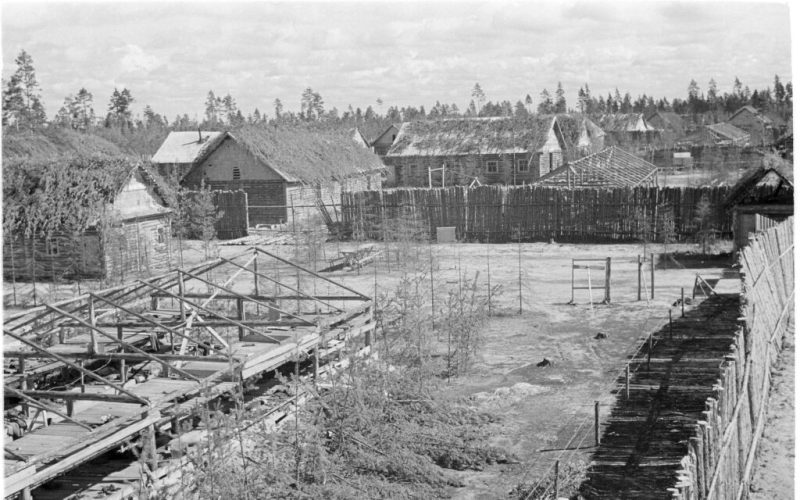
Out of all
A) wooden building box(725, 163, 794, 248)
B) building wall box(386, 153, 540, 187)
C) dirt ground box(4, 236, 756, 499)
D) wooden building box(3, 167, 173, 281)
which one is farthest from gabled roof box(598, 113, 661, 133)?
wooden building box(3, 167, 173, 281)

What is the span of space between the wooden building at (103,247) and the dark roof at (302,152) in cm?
1320

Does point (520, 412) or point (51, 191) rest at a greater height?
point (51, 191)

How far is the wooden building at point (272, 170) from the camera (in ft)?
141

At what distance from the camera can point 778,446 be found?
41.2 ft

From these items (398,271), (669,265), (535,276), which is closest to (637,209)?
(669,265)

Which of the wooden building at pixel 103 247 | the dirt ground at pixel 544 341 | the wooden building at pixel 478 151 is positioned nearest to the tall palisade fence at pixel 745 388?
the dirt ground at pixel 544 341

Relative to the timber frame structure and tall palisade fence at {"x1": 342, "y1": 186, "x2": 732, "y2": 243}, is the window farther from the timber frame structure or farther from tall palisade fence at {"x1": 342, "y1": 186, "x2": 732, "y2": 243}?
tall palisade fence at {"x1": 342, "y1": 186, "x2": 732, "y2": 243}

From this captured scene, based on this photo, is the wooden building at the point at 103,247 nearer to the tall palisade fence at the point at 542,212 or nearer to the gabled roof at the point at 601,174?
the tall palisade fence at the point at 542,212

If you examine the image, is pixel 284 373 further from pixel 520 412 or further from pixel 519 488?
pixel 519 488

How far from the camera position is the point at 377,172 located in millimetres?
51938

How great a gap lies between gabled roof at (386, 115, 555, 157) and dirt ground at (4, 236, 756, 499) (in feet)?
80.6

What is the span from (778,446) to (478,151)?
4605 centimetres

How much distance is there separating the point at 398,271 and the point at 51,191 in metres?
10.7

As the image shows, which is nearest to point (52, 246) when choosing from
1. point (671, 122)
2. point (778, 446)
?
point (778, 446)
